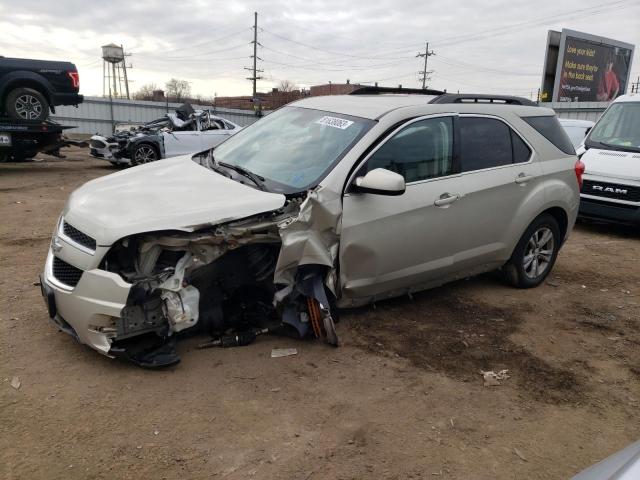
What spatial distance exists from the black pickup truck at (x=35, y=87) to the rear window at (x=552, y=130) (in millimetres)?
10708

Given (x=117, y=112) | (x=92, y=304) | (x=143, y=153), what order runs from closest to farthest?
1. (x=92, y=304)
2. (x=143, y=153)
3. (x=117, y=112)

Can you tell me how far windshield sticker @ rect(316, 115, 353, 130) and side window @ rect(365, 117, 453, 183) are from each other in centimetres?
37

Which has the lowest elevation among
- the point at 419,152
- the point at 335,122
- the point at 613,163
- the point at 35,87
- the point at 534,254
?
the point at 534,254

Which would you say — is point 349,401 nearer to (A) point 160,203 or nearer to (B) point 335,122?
(A) point 160,203

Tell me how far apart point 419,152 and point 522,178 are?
1250 mm

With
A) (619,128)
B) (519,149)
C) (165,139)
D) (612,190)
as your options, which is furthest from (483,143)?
(165,139)

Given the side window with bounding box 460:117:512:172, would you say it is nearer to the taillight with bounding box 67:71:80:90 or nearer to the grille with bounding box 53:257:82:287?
the grille with bounding box 53:257:82:287

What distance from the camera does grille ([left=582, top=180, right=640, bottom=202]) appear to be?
763 cm

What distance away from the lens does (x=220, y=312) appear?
3768 millimetres

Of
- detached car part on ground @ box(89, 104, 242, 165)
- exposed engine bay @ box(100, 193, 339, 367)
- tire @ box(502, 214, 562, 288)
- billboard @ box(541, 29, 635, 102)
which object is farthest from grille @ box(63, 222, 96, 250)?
billboard @ box(541, 29, 635, 102)

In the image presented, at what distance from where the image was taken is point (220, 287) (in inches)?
148

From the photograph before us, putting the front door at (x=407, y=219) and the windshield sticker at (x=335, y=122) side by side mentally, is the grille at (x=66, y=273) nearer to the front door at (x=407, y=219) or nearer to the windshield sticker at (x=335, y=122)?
the front door at (x=407, y=219)

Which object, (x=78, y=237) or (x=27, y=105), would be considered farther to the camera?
(x=27, y=105)

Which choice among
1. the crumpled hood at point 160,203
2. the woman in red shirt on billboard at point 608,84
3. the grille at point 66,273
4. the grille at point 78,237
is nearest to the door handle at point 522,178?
the crumpled hood at point 160,203
